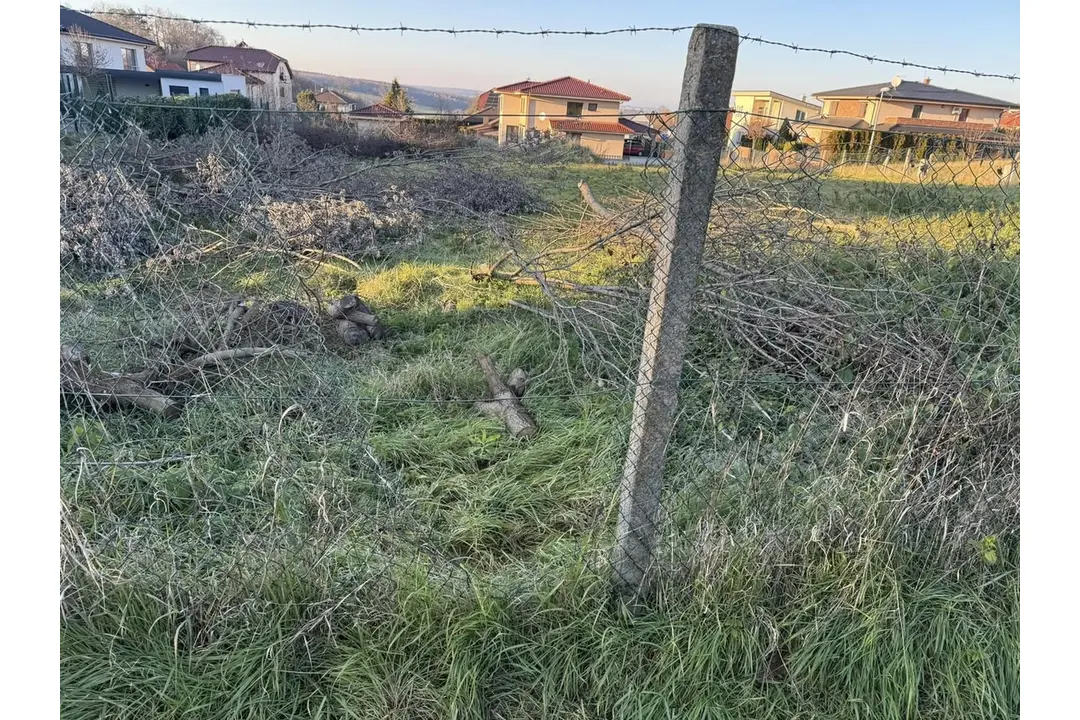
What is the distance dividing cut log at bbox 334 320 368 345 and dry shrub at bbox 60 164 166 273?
2.64 meters

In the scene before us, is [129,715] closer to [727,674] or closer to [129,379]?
[727,674]

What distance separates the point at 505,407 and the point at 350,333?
1.82m

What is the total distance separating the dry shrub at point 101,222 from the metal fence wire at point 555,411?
0.04m

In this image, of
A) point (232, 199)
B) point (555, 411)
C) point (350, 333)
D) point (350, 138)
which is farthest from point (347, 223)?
point (350, 138)

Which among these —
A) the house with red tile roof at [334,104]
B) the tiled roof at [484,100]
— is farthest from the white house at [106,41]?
the tiled roof at [484,100]

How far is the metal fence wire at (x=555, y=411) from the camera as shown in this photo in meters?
2.14

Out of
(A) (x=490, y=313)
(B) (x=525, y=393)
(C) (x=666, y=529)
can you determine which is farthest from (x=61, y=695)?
(A) (x=490, y=313)

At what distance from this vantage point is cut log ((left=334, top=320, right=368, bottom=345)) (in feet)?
16.5

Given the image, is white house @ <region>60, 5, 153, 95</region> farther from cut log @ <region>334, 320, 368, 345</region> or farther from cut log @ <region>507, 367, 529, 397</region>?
cut log @ <region>507, 367, 529, 397</region>

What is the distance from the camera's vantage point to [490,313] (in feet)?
18.3

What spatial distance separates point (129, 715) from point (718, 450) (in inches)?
108

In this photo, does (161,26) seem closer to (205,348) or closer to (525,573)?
(205,348)

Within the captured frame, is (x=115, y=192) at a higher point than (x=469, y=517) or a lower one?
higher

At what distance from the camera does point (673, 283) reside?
1933 millimetres
